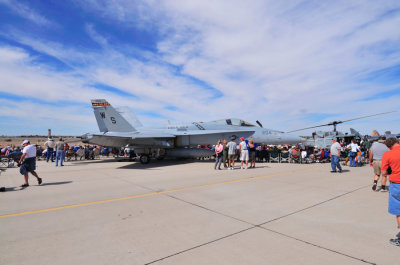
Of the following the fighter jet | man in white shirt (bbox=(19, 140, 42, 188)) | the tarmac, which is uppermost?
the fighter jet

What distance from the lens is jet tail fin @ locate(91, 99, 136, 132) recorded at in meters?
14.5

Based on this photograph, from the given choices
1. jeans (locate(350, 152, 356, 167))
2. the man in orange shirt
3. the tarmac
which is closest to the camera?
the tarmac

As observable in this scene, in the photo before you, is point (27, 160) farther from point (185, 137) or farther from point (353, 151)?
point (353, 151)

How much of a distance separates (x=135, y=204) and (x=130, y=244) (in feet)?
6.02

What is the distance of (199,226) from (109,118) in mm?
13214

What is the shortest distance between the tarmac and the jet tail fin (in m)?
8.93

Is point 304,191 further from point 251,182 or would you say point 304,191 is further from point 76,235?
point 76,235

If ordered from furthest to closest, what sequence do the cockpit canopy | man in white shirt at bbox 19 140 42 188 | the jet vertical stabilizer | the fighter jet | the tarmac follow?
the jet vertical stabilizer → the cockpit canopy → the fighter jet → man in white shirt at bbox 19 140 42 188 → the tarmac

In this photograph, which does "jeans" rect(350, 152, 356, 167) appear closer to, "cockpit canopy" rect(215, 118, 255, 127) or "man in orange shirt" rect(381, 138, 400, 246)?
"cockpit canopy" rect(215, 118, 255, 127)

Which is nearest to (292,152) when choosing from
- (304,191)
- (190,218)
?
(304,191)

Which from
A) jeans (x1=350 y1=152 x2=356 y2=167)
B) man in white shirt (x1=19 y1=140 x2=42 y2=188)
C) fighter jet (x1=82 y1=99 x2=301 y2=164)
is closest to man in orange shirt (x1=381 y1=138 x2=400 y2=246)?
man in white shirt (x1=19 y1=140 x2=42 y2=188)

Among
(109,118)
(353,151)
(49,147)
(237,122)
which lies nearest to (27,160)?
(109,118)

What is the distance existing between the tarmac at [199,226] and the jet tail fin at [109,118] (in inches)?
351

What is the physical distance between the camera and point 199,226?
335 centimetres
